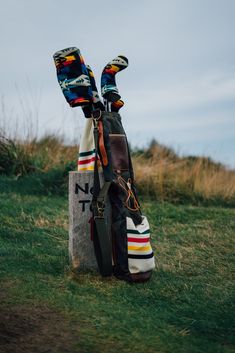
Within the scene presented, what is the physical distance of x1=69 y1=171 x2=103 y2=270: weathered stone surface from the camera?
4066 mm

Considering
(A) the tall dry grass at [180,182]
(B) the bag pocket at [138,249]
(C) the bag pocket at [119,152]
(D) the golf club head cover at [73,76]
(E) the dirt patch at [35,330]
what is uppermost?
(D) the golf club head cover at [73,76]

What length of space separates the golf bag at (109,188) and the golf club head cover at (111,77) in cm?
13

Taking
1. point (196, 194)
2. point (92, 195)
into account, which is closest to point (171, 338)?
point (92, 195)

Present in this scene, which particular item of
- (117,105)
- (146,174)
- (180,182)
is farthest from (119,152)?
(180,182)

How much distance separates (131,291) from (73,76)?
161 centimetres

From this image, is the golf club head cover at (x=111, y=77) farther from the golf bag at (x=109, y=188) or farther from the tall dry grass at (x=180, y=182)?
the tall dry grass at (x=180, y=182)

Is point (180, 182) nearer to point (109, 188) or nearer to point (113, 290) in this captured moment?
point (109, 188)

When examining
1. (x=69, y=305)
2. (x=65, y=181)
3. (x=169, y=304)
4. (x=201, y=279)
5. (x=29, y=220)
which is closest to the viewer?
(x=69, y=305)

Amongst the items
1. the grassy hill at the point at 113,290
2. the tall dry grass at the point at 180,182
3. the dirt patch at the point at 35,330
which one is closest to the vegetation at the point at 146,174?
the tall dry grass at the point at 180,182

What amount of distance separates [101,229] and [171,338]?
103 centimetres

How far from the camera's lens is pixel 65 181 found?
344 inches

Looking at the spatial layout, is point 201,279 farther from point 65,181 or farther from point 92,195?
point 65,181

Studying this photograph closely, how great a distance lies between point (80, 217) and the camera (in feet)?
13.4

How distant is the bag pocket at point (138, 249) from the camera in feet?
12.9
